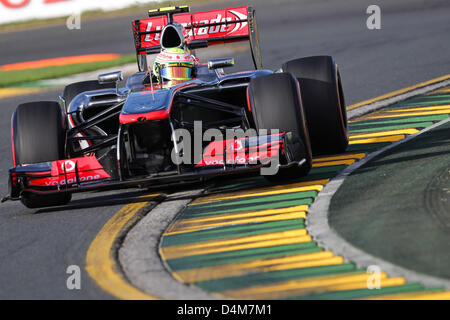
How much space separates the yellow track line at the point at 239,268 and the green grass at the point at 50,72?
12945mm

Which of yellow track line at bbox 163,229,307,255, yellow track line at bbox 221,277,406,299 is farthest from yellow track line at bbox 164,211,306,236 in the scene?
yellow track line at bbox 221,277,406,299

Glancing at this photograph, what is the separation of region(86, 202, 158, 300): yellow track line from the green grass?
11109 millimetres

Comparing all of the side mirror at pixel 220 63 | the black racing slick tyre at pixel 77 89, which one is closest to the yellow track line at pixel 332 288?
the side mirror at pixel 220 63

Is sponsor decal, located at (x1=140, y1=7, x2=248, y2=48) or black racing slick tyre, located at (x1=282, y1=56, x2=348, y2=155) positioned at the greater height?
sponsor decal, located at (x1=140, y1=7, x2=248, y2=48)

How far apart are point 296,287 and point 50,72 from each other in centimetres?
1479

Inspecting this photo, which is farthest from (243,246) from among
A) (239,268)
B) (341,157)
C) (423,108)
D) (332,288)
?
(423,108)

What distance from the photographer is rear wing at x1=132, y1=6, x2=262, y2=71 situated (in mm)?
9664

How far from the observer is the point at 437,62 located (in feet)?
49.3

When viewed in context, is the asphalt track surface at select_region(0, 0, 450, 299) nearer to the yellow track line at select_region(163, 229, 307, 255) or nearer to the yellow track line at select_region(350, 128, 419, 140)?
the yellow track line at select_region(163, 229, 307, 255)

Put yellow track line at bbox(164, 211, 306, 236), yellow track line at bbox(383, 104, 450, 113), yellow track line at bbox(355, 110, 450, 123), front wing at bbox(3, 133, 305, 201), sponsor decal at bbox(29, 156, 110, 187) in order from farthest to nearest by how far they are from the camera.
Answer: yellow track line at bbox(383, 104, 450, 113)
yellow track line at bbox(355, 110, 450, 123)
sponsor decal at bbox(29, 156, 110, 187)
front wing at bbox(3, 133, 305, 201)
yellow track line at bbox(164, 211, 306, 236)

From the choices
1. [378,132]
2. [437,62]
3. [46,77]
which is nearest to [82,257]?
[378,132]

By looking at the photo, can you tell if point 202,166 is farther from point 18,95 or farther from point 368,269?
point 18,95

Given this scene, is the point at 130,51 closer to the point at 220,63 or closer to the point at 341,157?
the point at 220,63

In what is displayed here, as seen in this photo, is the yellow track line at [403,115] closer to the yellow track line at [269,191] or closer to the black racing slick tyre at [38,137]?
the yellow track line at [269,191]
